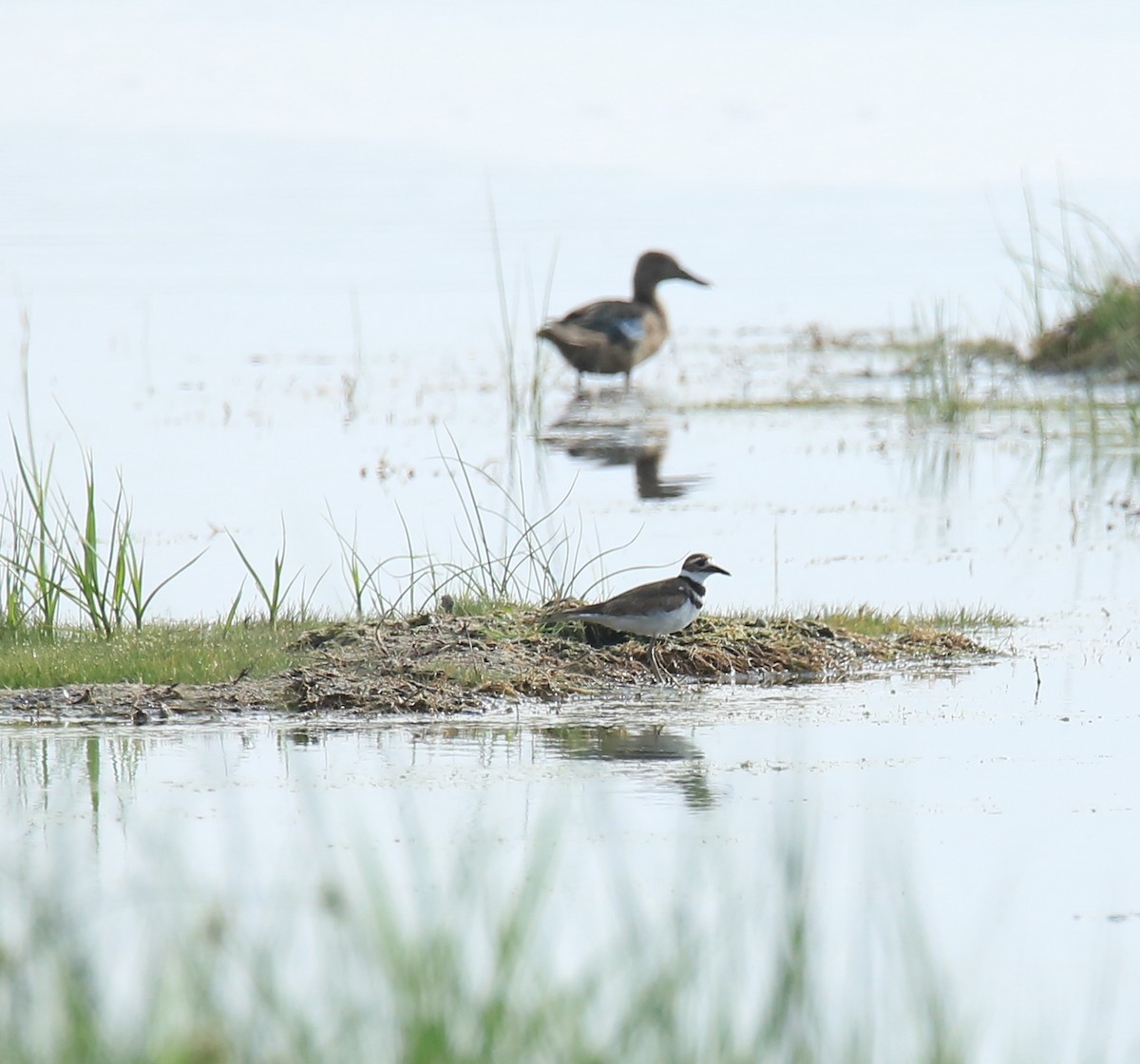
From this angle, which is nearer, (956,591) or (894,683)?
(894,683)

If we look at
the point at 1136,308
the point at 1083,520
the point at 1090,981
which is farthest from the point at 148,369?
the point at 1090,981

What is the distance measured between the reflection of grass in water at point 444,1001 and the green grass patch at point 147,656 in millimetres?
4504

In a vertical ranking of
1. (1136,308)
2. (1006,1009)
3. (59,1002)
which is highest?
(1136,308)

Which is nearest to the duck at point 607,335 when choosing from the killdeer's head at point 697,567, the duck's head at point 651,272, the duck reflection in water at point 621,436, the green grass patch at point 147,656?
the duck reflection in water at point 621,436

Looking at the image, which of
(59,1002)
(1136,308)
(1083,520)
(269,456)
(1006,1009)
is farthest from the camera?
(1136,308)

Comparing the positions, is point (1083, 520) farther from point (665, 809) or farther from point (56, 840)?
point (56, 840)

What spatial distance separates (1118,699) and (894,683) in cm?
95

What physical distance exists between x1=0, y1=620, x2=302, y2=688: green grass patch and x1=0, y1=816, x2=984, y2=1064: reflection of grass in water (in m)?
4.50

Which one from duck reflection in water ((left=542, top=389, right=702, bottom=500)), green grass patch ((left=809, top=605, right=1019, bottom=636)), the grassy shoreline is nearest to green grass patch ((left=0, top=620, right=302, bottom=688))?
the grassy shoreline

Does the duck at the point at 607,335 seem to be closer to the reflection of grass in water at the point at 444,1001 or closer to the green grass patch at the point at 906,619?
the green grass patch at the point at 906,619

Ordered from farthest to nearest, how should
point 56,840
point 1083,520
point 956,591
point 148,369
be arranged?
point 148,369
point 1083,520
point 956,591
point 56,840

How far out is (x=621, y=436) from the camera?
1891cm

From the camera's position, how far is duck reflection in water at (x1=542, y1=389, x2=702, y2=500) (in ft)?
53.3

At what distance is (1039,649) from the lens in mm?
10055
